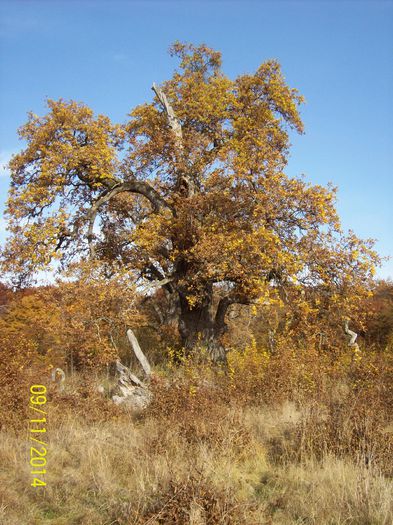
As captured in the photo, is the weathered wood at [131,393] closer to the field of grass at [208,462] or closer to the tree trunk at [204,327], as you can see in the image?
the field of grass at [208,462]

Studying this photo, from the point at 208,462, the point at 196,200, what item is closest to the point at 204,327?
the point at 196,200

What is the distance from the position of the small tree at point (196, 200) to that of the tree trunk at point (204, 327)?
0.05 meters

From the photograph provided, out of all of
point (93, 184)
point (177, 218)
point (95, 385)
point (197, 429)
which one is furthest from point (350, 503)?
point (93, 184)

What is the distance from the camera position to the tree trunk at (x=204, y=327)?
639 inches

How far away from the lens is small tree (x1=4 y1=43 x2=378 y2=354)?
12.9m

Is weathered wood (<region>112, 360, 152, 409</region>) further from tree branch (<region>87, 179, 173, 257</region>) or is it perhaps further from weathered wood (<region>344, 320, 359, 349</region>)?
weathered wood (<region>344, 320, 359, 349</region>)

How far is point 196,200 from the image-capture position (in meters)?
14.2
